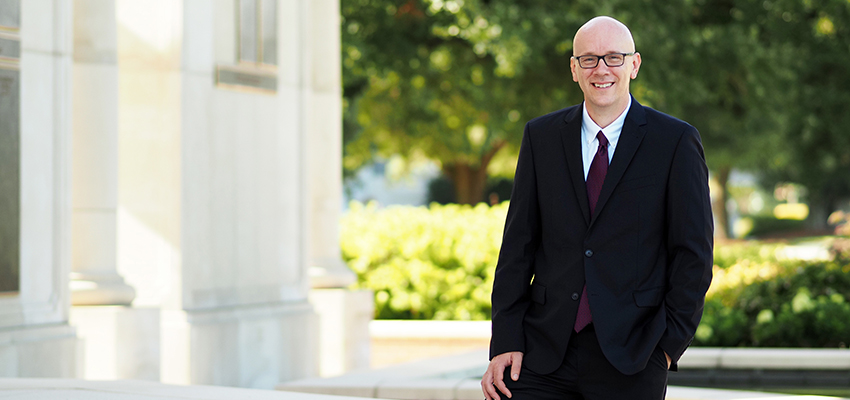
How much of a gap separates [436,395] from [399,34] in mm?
10013

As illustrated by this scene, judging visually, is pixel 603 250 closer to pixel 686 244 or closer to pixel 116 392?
pixel 686 244

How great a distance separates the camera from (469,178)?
1164 inches

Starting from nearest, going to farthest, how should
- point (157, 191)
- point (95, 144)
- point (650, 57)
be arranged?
point (95, 144), point (157, 191), point (650, 57)

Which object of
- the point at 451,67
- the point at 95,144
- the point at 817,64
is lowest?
the point at 95,144

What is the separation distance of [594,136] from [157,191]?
455 centimetres

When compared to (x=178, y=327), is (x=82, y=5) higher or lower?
higher

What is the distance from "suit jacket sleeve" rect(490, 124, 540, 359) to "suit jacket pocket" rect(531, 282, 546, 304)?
0.02 m

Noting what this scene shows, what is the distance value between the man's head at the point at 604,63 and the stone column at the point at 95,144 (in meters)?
4.41

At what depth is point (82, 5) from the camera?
6715 millimetres

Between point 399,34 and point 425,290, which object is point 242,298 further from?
point 399,34

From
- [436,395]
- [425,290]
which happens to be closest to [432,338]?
[425,290]

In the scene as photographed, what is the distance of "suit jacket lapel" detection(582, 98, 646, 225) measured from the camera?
9.60 feet

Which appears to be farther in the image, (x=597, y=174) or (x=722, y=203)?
(x=722, y=203)

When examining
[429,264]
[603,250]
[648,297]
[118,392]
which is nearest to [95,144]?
[118,392]
